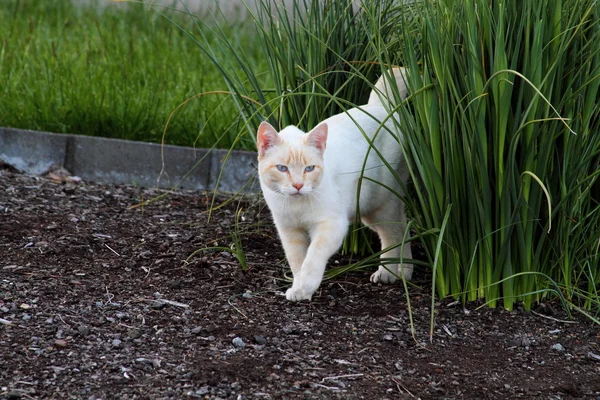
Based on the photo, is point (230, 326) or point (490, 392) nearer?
point (490, 392)

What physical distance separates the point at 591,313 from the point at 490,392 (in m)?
0.80

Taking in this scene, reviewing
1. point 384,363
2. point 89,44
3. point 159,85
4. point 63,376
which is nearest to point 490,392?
point 384,363

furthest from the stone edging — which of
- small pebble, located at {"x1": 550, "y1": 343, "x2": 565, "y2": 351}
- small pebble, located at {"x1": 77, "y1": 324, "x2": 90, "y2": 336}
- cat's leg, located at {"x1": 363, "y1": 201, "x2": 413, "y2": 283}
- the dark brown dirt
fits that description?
small pebble, located at {"x1": 550, "y1": 343, "x2": 565, "y2": 351}

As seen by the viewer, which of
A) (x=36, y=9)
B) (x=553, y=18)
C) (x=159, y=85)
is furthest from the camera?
(x=36, y=9)

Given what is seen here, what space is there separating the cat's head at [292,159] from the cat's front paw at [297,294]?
350 millimetres

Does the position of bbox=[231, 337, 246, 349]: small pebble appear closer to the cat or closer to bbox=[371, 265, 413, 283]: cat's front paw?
the cat

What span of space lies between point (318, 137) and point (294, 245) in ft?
1.54

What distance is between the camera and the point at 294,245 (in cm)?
331

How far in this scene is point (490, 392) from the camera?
2580 mm

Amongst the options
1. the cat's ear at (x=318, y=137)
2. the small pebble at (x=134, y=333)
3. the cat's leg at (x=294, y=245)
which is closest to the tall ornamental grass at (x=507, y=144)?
the cat's ear at (x=318, y=137)

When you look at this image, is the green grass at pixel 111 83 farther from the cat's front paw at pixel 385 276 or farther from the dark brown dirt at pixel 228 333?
the cat's front paw at pixel 385 276

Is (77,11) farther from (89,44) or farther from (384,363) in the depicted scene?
(384,363)

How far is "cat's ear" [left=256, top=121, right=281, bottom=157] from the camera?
3068 millimetres

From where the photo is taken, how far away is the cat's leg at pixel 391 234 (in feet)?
11.4
